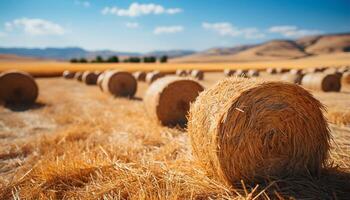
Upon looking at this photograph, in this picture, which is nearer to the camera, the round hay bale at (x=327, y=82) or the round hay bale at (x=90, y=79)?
the round hay bale at (x=327, y=82)

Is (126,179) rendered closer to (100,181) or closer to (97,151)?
(100,181)

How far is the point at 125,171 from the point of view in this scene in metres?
4.76

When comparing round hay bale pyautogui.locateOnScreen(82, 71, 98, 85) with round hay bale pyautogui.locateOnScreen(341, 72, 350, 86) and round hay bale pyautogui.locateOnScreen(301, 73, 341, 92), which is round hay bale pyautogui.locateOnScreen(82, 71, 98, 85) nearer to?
round hay bale pyautogui.locateOnScreen(301, 73, 341, 92)

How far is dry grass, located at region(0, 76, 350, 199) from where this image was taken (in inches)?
164

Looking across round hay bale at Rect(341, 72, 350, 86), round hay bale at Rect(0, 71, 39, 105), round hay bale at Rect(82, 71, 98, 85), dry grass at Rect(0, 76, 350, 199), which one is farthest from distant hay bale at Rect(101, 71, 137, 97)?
round hay bale at Rect(341, 72, 350, 86)

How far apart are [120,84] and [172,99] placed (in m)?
7.85

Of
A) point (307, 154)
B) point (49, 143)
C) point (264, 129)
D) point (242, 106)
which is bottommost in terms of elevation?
point (49, 143)

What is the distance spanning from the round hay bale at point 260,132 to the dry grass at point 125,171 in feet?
0.69

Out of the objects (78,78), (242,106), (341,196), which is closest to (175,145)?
(242,106)

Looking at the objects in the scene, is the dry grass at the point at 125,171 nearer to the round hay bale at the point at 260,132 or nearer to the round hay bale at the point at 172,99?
the round hay bale at the point at 260,132

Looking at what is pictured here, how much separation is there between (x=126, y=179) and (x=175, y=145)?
2.12m

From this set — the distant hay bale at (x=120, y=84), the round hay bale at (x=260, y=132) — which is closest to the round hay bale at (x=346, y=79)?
the distant hay bale at (x=120, y=84)

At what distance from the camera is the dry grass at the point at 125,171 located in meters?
4.16

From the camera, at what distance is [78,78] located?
28.3 meters
